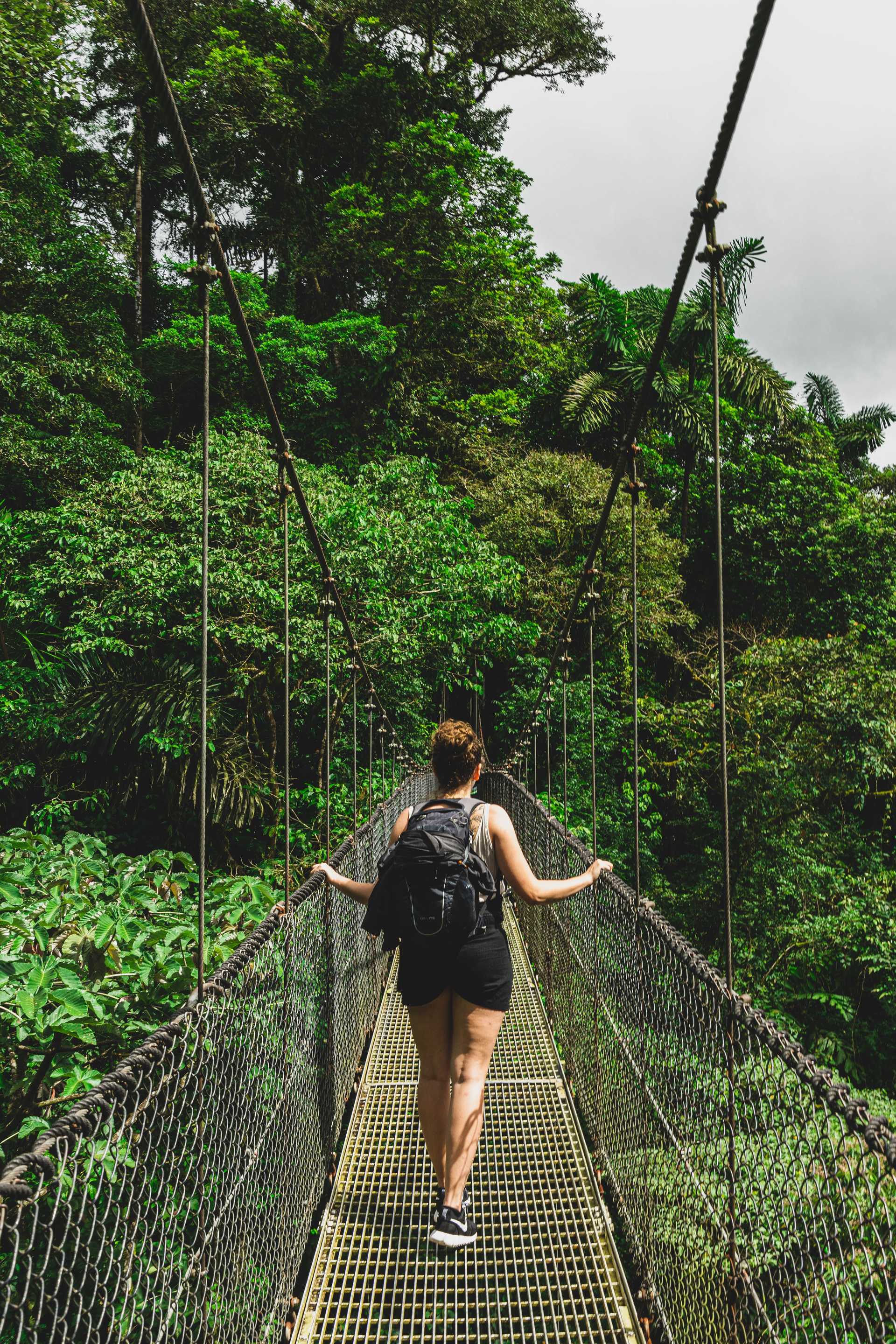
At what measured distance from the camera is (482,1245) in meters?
1.50

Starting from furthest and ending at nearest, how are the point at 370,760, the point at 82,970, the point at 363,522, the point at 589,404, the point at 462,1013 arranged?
the point at 589,404
the point at 363,522
the point at 370,760
the point at 82,970
the point at 462,1013

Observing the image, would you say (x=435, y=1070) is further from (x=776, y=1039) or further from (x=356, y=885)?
(x=776, y=1039)

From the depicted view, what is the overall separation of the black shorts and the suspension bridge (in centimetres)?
23

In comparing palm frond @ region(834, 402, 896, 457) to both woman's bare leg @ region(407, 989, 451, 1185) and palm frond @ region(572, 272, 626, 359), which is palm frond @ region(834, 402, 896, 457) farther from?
woman's bare leg @ region(407, 989, 451, 1185)

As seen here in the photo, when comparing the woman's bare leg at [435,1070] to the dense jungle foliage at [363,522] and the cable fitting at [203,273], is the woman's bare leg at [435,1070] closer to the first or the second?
the dense jungle foliage at [363,522]

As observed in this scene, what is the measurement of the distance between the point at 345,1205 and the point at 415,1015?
54cm

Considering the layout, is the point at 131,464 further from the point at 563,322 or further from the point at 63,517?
the point at 563,322

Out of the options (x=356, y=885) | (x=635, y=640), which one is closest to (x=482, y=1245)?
(x=356, y=885)

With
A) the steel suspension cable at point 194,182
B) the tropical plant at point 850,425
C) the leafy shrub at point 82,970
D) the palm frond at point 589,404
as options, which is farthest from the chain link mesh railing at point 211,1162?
the tropical plant at point 850,425

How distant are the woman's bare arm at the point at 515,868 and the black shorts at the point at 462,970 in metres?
0.08

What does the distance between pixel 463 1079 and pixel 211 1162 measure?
46cm

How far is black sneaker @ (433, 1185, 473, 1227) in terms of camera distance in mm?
1395

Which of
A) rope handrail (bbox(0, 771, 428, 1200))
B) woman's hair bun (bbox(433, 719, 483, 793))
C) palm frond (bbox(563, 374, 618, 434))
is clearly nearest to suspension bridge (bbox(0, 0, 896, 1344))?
rope handrail (bbox(0, 771, 428, 1200))

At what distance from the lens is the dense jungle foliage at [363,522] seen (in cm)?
567
